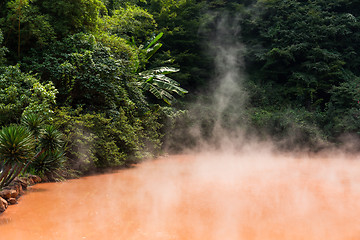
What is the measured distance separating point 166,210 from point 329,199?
347 centimetres

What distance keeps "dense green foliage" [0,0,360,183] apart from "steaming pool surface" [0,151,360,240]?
1315mm

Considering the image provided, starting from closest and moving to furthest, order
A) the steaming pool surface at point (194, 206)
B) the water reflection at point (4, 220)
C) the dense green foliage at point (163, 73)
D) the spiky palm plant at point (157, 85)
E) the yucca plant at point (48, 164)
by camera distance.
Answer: the steaming pool surface at point (194, 206)
the water reflection at point (4, 220)
the yucca plant at point (48, 164)
the dense green foliage at point (163, 73)
the spiky palm plant at point (157, 85)

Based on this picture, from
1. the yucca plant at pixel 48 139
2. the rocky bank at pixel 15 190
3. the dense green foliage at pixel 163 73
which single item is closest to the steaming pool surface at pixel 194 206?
the rocky bank at pixel 15 190

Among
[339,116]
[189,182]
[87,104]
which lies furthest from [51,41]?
[339,116]

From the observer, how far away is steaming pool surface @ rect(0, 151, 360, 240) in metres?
4.43

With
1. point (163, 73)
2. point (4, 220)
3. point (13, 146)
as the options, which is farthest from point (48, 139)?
point (163, 73)

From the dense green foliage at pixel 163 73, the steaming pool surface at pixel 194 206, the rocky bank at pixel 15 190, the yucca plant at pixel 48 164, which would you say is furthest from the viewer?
the dense green foliage at pixel 163 73

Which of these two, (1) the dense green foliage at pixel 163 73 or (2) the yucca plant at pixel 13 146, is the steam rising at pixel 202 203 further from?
(1) the dense green foliage at pixel 163 73

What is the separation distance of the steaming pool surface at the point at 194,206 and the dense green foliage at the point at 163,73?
132 cm

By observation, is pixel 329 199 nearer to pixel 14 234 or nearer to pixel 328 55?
pixel 14 234

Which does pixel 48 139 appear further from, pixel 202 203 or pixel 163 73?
pixel 163 73

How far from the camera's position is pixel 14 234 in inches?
167

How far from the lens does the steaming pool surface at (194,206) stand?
4.43 meters

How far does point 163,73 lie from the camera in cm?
1427
